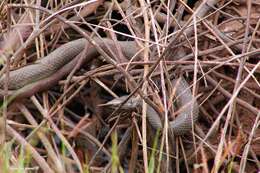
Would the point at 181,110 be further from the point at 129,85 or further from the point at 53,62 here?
the point at 53,62

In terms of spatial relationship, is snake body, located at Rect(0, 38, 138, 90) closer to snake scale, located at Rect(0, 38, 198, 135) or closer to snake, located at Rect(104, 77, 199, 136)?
snake scale, located at Rect(0, 38, 198, 135)

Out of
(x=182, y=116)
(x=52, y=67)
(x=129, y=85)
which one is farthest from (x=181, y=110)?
(x=52, y=67)

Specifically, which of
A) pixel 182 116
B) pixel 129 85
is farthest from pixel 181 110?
pixel 129 85

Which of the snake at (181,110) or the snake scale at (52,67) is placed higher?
the snake scale at (52,67)

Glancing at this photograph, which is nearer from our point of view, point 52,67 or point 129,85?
point 129,85

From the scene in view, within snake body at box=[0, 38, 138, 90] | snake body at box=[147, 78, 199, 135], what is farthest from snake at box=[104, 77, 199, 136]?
snake body at box=[0, 38, 138, 90]

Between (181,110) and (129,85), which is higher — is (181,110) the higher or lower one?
the lower one

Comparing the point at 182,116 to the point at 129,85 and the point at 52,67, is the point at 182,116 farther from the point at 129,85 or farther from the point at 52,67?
the point at 52,67

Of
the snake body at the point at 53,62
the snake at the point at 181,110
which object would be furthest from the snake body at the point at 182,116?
the snake body at the point at 53,62

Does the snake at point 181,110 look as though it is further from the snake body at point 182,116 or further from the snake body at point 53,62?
the snake body at point 53,62
